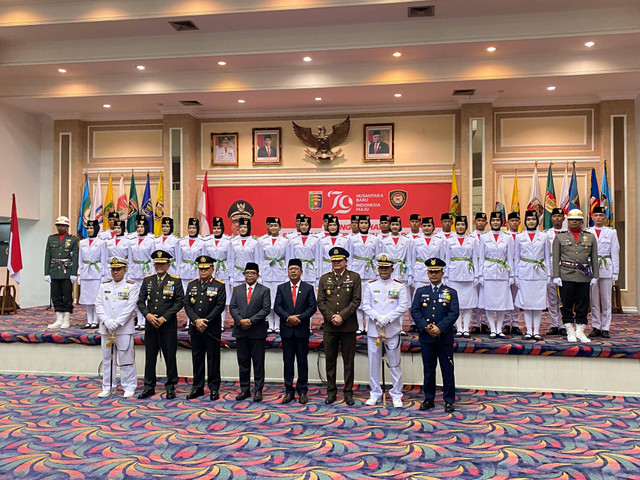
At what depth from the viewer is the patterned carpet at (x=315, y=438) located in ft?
12.7

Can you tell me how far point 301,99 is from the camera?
446 inches

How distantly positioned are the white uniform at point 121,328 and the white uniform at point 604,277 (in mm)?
5900

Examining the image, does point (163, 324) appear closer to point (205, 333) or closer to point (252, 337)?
point (205, 333)

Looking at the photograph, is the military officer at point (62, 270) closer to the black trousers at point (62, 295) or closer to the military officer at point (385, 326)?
the black trousers at point (62, 295)

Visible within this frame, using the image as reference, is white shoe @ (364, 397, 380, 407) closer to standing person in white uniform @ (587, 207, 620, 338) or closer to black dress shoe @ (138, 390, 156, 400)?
black dress shoe @ (138, 390, 156, 400)

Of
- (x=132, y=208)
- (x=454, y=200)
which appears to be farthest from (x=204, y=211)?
(x=454, y=200)

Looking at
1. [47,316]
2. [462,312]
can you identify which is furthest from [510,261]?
[47,316]

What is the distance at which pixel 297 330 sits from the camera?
573cm

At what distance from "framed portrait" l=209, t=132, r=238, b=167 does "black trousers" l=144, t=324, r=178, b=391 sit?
6.94 meters

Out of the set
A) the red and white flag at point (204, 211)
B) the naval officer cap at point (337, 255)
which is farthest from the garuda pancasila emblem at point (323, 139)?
the naval officer cap at point (337, 255)

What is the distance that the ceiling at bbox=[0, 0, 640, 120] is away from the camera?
880 cm

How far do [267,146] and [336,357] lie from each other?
7394mm

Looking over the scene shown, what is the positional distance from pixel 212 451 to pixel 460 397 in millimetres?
2951

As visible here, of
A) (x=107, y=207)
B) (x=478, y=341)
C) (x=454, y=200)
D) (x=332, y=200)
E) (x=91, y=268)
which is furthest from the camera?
(x=107, y=207)
